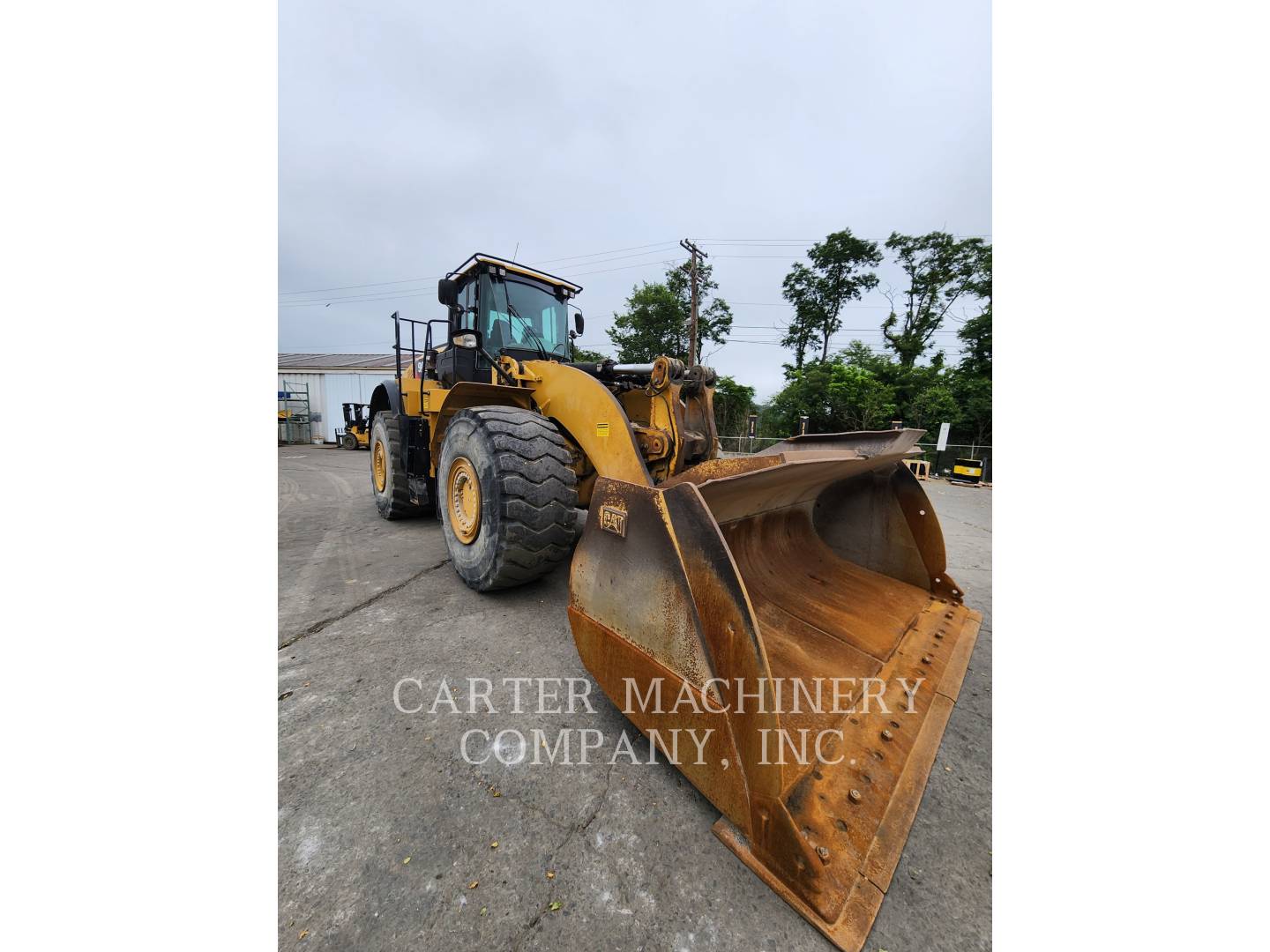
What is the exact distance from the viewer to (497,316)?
3967mm

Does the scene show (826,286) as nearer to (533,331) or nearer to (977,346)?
(977,346)

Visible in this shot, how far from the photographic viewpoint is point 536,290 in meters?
4.27

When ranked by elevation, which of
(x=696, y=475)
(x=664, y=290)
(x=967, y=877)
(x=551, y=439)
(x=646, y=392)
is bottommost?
(x=967, y=877)

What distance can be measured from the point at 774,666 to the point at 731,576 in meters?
0.78

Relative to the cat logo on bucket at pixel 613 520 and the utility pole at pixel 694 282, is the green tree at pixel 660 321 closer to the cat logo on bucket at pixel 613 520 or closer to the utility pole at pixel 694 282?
the utility pole at pixel 694 282

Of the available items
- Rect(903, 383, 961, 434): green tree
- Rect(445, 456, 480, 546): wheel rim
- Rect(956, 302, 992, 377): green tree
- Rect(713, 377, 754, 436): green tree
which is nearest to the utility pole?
Rect(713, 377, 754, 436): green tree

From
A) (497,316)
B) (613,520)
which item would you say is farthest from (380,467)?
(613,520)

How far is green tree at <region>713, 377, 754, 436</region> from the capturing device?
18547 mm

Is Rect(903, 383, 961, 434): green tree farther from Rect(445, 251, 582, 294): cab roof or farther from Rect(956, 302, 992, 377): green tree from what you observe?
Rect(445, 251, 582, 294): cab roof

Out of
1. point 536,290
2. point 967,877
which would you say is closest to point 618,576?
point 967,877

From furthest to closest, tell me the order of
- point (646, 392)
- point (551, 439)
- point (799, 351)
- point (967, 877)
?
point (799, 351)
point (646, 392)
point (551, 439)
point (967, 877)

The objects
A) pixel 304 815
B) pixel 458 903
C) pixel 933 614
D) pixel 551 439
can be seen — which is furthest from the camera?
pixel 551 439

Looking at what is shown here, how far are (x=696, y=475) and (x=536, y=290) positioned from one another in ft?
10.4

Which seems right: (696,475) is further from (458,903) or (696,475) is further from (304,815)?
(304,815)
